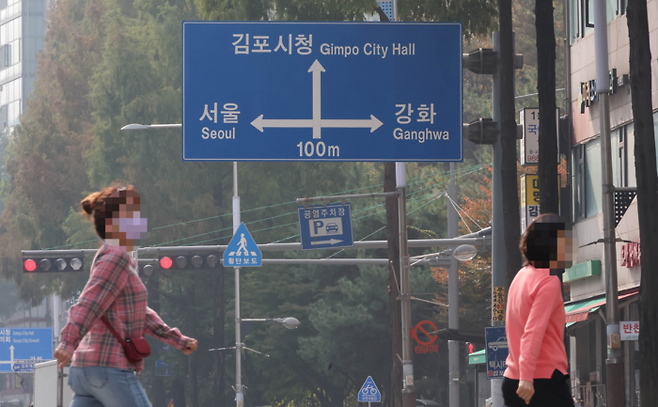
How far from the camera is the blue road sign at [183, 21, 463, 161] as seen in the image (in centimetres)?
1261

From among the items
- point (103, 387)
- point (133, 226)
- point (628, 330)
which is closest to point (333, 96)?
point (628, 330)

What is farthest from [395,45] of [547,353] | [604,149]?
[547,353]

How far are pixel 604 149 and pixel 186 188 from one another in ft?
116

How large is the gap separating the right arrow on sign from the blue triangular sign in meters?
17.1

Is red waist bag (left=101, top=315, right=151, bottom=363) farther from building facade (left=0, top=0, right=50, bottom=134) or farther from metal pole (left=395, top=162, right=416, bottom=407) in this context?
building facade (left=0, top=0, right=50, bottom=134)

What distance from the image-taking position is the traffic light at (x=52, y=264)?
100 feet

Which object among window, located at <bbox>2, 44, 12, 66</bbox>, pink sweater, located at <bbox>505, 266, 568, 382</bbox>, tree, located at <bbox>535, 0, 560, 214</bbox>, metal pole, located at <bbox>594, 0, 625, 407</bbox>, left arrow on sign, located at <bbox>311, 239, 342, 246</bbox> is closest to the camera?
pink sweater, located at <bbox>505, 266, 568, 382</bbox>

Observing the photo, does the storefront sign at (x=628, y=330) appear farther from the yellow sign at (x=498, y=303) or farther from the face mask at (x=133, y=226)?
the face mask at (x=133, y=226)

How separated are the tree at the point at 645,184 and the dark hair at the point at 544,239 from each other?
7.19m

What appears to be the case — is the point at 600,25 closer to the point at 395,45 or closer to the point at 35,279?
the point at 395,45

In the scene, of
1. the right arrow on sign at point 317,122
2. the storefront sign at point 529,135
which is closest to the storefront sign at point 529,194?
the storefront sign at point 529,135

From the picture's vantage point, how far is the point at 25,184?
5319 centimetres

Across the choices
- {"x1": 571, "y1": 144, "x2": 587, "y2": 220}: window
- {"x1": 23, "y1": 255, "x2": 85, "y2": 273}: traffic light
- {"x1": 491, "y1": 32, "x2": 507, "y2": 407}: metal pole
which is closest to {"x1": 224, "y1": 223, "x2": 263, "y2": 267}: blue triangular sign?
{"x1": 23, "y1": 255, "x2": 85, "y2": 273}: traffic light

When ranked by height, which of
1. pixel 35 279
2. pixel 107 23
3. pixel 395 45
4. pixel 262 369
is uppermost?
pixel 107 23
